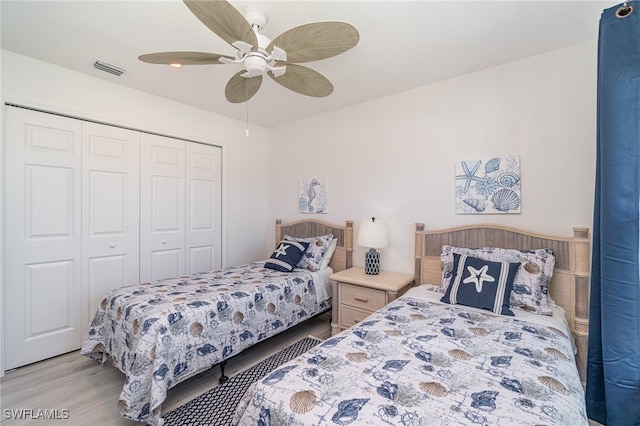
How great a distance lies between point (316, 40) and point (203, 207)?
2593 mm

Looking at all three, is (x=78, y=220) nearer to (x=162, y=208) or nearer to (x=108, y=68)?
(x=162, y=208)

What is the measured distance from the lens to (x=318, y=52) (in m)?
1.58

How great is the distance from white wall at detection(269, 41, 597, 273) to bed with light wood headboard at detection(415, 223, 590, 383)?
3.8 inches

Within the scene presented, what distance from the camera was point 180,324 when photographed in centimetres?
183

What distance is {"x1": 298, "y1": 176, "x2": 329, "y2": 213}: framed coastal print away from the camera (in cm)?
352

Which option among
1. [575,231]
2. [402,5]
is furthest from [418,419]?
[402,5]

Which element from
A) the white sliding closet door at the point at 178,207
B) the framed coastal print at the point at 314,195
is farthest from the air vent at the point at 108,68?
the framed coastal print at the point at 314,195

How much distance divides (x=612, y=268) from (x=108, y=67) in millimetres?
3632

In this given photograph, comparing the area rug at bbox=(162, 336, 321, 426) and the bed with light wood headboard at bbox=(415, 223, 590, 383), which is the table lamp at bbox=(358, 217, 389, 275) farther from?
the area rug at bbox=(162, 336, 321, 426)

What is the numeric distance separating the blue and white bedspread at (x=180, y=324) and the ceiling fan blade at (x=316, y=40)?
5.65 ft

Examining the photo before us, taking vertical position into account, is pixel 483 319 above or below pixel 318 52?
below

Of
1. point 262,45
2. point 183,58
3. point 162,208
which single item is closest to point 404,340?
point 262,45

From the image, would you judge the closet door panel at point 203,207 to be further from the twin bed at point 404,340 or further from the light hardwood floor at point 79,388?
the light hardwood floor at point 79,388

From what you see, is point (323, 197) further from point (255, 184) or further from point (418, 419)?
point (418, 419)
